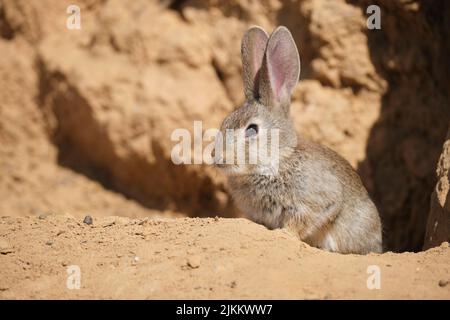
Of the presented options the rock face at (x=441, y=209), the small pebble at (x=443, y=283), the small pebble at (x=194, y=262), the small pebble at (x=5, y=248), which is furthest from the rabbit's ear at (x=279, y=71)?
the small pebble at (x=5, y=248)

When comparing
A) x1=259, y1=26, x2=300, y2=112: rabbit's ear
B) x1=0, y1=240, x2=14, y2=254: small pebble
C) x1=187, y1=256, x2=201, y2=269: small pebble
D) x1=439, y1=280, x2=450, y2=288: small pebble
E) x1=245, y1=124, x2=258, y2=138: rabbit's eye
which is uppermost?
x1=259, y1=26, x2=300, y2=112: rabbit's ear

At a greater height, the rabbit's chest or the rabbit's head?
the rabbit's head

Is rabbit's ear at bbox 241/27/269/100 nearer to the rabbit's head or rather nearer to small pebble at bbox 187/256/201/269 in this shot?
the rabbit's head

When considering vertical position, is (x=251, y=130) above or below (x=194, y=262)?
above

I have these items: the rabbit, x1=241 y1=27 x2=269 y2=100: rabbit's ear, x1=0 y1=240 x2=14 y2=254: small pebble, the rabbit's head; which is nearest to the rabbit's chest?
the rabbit

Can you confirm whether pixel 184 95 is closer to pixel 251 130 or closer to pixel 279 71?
pixel 279 71

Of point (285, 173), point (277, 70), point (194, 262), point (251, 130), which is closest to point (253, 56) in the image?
point (277, 70)
